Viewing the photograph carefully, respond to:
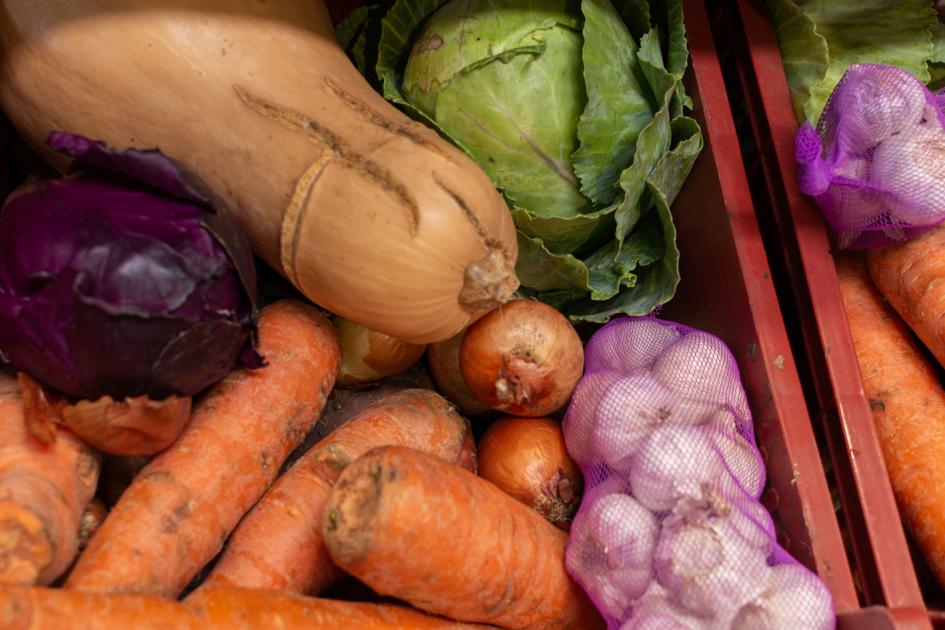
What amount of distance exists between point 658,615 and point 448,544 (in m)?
0.25

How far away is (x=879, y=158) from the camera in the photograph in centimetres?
111

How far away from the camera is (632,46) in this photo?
119 cm

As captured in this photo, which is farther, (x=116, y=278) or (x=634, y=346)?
(x=634, y=346)

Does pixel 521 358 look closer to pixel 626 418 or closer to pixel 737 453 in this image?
pixel 626 418

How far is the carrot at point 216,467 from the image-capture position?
849mm

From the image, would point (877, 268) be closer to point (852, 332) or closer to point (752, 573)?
point (852, 332)

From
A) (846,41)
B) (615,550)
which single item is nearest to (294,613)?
(615,550)

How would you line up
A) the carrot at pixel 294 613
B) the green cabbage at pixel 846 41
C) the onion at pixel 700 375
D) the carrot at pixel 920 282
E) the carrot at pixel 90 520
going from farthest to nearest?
1. the green cabbage at pixel 846 41
2. the carrot at pixel 920 282
3. the onion at pixel 700 375
4. the carrot at pixel 90 520
5. the carrot at pixel 294 613

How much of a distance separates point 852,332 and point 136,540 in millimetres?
1057

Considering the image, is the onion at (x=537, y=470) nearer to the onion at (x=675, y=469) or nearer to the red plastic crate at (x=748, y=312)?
the onion at (x=675, y=469)

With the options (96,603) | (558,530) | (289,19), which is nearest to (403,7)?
(289,19)

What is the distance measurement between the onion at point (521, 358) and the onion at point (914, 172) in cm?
49

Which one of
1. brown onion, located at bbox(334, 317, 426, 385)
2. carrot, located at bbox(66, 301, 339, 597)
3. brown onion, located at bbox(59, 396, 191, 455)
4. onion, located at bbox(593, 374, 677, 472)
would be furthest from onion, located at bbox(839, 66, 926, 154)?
brown onion, located at bbox(59, 396, 191, 455)

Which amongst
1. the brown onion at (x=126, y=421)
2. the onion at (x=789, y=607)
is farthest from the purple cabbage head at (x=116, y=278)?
the onion at (x=789, y=607)
